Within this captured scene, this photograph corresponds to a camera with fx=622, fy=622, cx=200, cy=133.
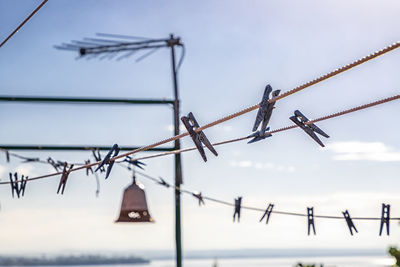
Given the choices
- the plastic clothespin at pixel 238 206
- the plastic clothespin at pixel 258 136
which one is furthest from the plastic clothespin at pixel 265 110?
the plastic clothespin at pixel 238 206

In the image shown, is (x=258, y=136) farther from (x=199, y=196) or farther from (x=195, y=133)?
(x=199, y=196)

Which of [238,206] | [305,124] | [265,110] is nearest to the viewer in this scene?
[265,110]

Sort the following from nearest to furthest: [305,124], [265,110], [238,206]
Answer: [265,110] < [305,124] < [238,206]

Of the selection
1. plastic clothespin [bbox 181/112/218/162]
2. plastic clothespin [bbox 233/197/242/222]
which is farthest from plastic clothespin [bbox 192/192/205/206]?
plastic clothespin [bbox 181/112/218/162]

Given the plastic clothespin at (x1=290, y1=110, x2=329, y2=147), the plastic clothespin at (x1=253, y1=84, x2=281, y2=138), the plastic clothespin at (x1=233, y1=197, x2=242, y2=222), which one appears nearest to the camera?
the plastic clothespin at (x1=253, y1=84, x2=281, y2=138)

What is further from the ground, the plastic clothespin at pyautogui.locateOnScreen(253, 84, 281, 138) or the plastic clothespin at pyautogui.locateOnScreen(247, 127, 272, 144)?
the plastic clothespin at pyautogui.locateOnScreen(253, 84, 281, 138)

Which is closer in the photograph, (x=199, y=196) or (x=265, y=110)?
(x=265, y=110)

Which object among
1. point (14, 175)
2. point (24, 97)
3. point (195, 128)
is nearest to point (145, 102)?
point (24, 97)

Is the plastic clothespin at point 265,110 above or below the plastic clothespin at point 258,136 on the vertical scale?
above

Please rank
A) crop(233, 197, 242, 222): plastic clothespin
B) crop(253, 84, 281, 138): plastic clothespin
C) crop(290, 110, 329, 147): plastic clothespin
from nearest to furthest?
crop(253, 84, 281, 138): plastic clothespin → crop(290, 110, 329, 147): plastic clothespin → crop(233, 197, 242, 222): plastic clothespin

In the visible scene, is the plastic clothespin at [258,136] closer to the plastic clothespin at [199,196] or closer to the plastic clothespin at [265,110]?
the plastic clothespin at [265,110]

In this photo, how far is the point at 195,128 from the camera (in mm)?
4035

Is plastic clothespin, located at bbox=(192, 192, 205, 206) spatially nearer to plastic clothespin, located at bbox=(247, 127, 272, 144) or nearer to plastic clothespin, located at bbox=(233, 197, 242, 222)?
plastic clothespin, located at bbox=(233, 197, 242, 222)

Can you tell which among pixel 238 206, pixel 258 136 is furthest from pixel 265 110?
pixel 238 206
